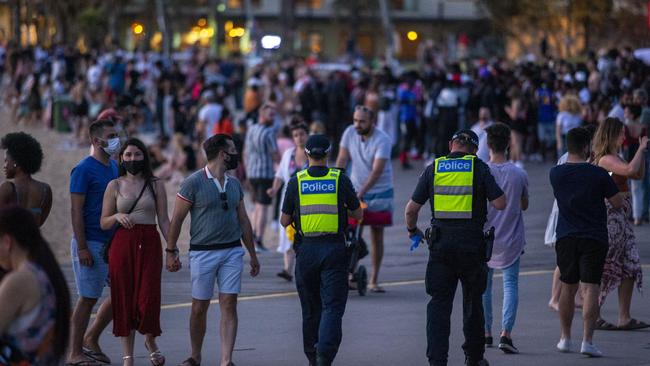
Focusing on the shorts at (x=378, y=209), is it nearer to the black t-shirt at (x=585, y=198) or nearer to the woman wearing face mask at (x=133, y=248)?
the black t-shirt at (x=585, y=198)

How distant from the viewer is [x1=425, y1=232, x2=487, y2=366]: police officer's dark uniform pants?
1010 cm

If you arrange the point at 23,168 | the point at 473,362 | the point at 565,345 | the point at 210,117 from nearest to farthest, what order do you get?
the point at 23,168, the point at 473,362, the point at 565,345, the point at 210,117

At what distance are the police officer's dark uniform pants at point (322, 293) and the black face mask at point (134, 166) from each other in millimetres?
1276

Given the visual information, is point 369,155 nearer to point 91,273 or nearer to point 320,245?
point 320,245

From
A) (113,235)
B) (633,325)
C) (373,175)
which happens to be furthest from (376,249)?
(113,235)

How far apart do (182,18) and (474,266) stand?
8138cm

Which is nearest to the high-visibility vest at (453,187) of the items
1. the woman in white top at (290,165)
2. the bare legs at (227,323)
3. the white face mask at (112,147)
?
the bare legs at (227,323)

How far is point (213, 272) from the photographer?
10406 mm

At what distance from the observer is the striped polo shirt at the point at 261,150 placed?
18.1 meters

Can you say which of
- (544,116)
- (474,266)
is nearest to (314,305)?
(474,266)

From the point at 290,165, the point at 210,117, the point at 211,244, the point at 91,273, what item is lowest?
the point at 91,273

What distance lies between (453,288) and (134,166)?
7.94 feet

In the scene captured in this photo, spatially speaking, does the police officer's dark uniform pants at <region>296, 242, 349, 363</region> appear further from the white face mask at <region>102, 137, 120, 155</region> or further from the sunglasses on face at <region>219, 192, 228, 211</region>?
the white face mask at <region>102, 137, 120, 155</region>

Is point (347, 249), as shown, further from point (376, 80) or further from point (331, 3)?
point (331, 3)
